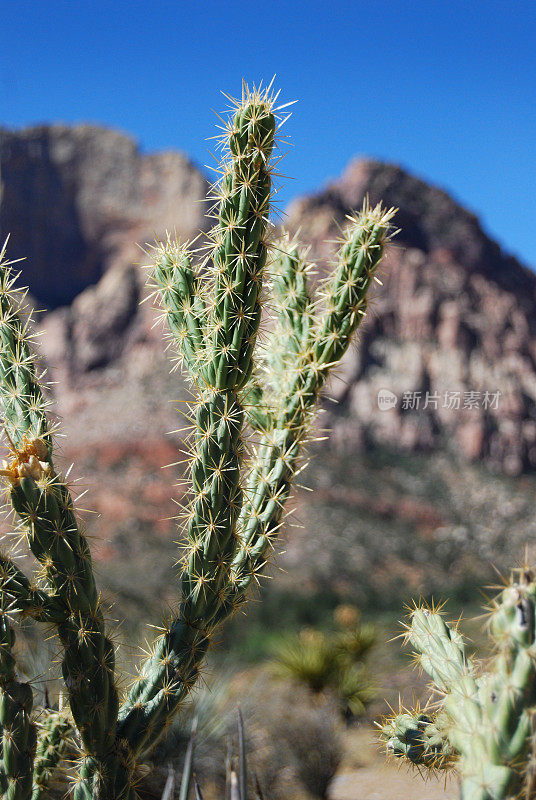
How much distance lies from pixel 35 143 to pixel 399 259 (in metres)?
21.5

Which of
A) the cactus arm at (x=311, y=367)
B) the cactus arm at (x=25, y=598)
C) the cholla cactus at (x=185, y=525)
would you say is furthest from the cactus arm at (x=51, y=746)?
the cactus arm at (x=311, y=367)

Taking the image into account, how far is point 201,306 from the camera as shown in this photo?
10.3ft

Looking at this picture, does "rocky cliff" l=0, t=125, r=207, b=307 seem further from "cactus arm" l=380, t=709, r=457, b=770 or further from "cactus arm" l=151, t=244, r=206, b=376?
"cactus arm" l=380, t=709, r=457, b=770

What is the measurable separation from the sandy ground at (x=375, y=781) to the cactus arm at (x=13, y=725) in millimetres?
3349

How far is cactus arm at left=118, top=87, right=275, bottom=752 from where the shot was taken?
9.25ft

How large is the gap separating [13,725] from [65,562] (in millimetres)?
589

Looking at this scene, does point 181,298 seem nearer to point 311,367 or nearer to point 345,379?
point 311,367

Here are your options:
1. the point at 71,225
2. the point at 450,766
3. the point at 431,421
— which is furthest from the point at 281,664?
the point at 71,225

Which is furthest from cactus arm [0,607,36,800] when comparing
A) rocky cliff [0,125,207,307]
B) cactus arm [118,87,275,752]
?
rocky cliff [0,125,207,307]

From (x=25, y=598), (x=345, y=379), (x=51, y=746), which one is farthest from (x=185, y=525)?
(x=345, y=379)

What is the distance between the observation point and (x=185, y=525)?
10.2 ft

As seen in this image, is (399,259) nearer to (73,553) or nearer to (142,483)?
(142,483)

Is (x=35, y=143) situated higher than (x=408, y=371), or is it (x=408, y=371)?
(x=35, y=143)

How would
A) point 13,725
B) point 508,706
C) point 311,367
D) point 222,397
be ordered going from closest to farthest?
point 508,706 → point 13,725 → point 222,397 → point 311,367
